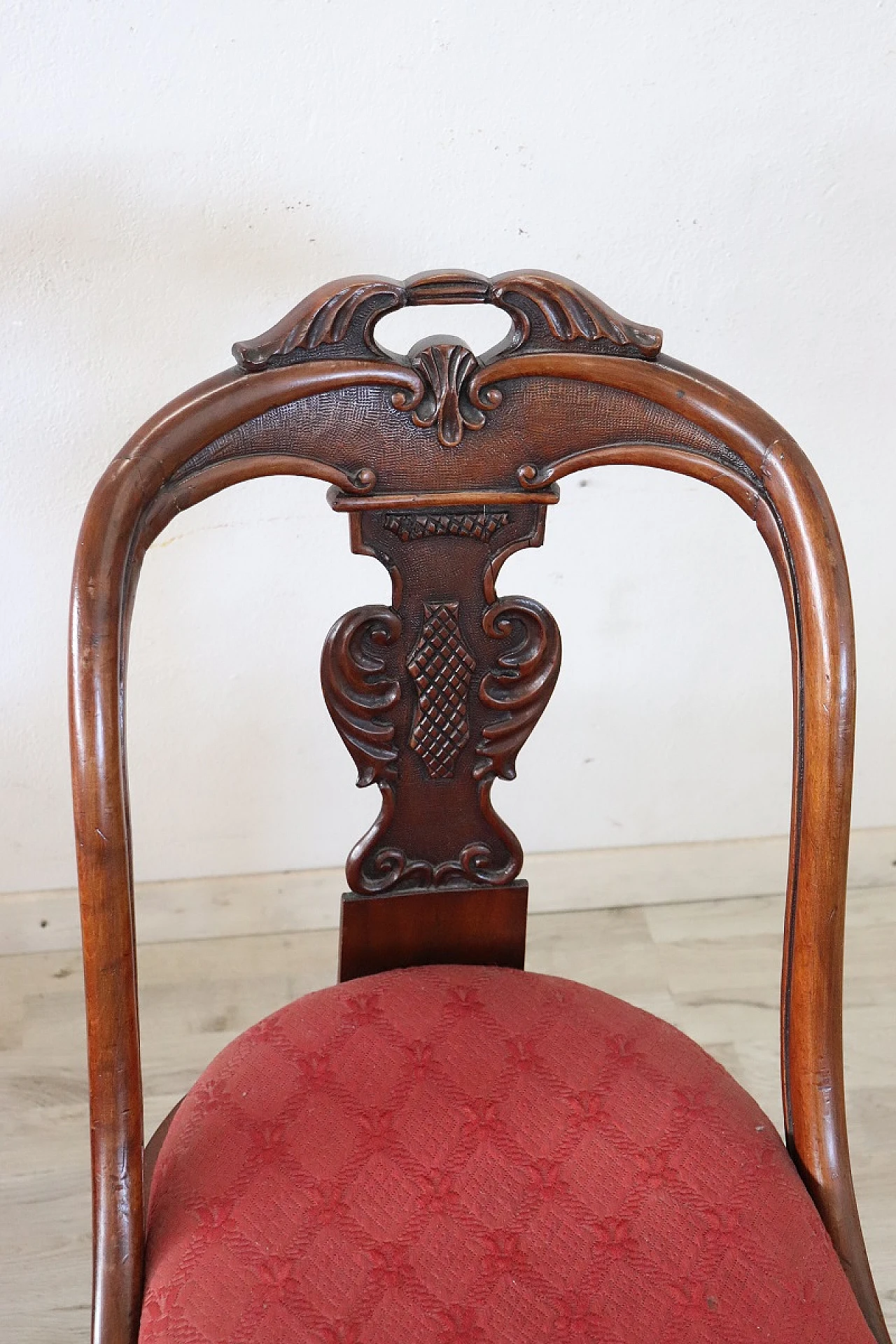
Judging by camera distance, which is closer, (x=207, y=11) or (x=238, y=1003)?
(x=207, y=11)

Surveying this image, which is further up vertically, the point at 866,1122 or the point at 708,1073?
the point at 708,1073

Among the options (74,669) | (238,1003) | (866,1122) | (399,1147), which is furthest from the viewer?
(238,1003)

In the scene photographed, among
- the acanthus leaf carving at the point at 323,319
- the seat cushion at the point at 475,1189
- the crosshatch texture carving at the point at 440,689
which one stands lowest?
the seat cushion at the point at 475,1189

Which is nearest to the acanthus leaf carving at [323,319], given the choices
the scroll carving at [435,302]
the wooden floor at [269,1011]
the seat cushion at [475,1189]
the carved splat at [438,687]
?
the scroll carving at [435,302]

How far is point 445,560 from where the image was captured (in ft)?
2.78

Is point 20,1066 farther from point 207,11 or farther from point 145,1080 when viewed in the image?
point 207,11

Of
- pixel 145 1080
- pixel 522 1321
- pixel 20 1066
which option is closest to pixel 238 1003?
pixel 145 1080

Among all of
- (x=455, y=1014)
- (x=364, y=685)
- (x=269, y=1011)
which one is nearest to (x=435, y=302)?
(x=364, y=685)

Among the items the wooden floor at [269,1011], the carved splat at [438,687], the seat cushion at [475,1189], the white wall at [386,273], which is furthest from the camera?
the wooden floor at [269,1011]

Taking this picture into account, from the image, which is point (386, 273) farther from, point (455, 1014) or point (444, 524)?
point (455, 1014)

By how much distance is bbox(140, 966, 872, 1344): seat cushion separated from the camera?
738mm

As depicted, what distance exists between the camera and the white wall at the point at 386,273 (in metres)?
1.18

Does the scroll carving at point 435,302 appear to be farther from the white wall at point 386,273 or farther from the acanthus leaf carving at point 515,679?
the white wall at point 386,273

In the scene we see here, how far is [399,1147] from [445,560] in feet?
1.23
